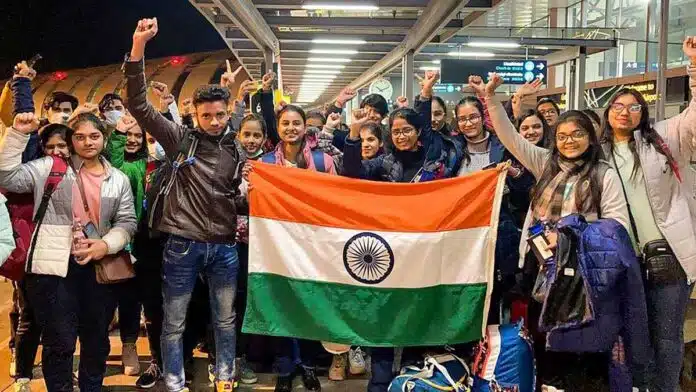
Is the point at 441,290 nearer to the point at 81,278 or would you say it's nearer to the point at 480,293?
the point at 480,293

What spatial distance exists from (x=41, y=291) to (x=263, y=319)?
117 cm

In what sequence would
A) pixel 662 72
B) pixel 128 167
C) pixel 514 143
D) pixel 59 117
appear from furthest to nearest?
pixel 662 72, pixel 59 117, pixel 128 167, pixel 514 143

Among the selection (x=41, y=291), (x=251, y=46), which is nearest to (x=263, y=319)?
(x=41, y=291)

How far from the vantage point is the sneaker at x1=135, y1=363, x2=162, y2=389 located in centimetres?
397

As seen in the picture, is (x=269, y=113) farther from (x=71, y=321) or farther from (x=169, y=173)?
(x=71, y=321)

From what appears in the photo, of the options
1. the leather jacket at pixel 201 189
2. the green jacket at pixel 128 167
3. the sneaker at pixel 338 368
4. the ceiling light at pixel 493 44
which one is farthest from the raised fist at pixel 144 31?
the ceiling light at pixel 493 44

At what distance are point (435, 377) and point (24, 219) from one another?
93.0 inches

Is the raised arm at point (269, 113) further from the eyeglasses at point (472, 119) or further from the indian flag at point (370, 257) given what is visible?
the eyeglasses at point (472, 119)

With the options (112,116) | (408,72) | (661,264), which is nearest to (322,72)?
(408,72)

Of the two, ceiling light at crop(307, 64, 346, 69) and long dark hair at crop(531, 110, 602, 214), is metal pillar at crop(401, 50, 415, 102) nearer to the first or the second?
ceiling light at crop(307, 64, 346, 69)

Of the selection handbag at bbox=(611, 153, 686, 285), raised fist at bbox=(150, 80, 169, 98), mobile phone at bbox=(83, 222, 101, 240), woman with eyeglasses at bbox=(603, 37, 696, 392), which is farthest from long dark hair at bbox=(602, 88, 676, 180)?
mobile phone at bbox=(83, 222, 101, 240)

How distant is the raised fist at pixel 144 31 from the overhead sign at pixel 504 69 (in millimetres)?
11804

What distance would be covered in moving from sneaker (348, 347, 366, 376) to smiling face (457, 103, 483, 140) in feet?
5.30

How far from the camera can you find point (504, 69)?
1476cm
